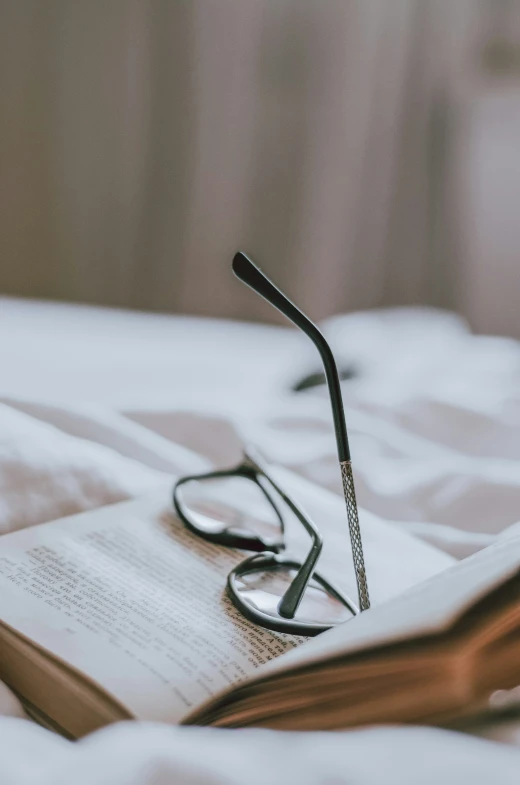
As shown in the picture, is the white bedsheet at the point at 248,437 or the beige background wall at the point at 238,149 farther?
the beige background wall at the point at 238,149

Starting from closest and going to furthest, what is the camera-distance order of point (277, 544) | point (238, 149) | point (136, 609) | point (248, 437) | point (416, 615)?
point (416, 615) < point (136, 609) < point (277, 544) < point (248, 437) < point (238, 149)

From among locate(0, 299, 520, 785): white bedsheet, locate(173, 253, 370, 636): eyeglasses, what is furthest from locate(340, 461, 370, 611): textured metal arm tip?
locate(0, 299, 520, 785): white bedsheet

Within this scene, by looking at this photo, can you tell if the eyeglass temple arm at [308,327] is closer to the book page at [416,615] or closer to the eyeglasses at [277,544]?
the eyeglasses at [277,544]

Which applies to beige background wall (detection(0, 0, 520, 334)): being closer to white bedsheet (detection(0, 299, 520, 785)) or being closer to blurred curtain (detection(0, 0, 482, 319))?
blurred curtain (detection(0, 0, 482, 319))

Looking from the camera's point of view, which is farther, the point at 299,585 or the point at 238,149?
the point at 238,149

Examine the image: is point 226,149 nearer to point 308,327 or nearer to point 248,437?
point 248,437

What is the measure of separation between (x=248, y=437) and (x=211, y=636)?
14.3 inches

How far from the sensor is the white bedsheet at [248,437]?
21 centimetres

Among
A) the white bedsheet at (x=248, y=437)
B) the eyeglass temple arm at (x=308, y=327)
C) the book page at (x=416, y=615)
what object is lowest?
the white bedsheet at (x=248, y=437)

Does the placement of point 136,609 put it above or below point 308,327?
below

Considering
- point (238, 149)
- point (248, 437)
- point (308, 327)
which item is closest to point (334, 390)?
point (308, 327)

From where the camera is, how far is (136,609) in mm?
356

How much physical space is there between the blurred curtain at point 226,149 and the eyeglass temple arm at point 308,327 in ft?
5.03

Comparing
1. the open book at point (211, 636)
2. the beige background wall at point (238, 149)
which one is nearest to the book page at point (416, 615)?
the open book at point (211, 636)
